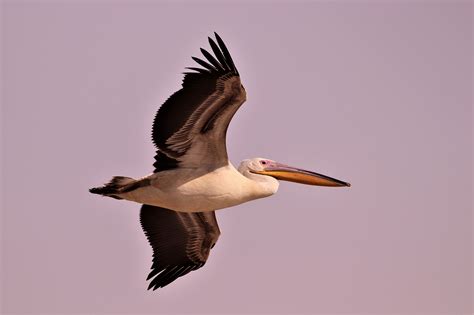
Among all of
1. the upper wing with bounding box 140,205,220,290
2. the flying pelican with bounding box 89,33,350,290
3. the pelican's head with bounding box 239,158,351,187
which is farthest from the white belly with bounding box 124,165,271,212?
the upper wing with bounding box 140,205,220,290

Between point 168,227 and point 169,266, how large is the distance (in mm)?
640

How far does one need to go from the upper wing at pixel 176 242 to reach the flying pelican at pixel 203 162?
57.8 inches

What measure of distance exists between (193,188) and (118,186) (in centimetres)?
108

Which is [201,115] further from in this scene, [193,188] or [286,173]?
[286,173]

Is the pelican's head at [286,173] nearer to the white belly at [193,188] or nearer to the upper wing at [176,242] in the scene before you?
the white belly at [193,188]

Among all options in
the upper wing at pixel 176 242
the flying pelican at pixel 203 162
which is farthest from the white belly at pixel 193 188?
the upper wing at pixel 176 242

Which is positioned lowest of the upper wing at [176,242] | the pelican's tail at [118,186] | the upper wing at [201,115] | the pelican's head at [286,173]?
the upper wing at [176,242]

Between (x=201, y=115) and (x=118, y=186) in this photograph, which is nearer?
(x=201, y=115)

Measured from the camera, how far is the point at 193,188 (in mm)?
13445

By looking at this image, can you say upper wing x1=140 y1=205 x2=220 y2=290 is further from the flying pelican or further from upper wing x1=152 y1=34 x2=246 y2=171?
upper wing x1=152 y1=34 x2=246 y2=171

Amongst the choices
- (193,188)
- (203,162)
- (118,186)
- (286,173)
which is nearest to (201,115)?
(203,162)

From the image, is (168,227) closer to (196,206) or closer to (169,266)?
(169,266)

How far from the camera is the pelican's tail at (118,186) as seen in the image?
1338cm

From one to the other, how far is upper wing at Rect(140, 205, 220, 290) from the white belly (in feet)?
5.79
